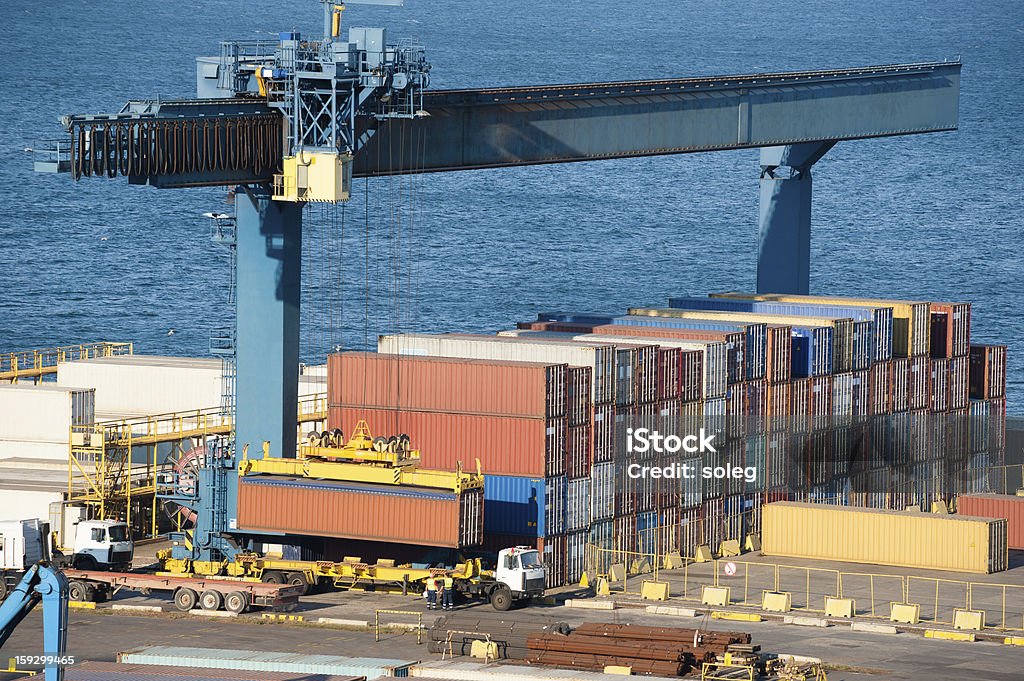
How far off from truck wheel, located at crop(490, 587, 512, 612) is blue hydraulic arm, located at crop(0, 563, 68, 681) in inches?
691

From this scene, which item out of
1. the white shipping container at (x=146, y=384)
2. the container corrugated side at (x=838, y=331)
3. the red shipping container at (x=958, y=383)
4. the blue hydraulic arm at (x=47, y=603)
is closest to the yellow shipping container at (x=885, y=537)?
the container corrugated side at (x=838, y=331)

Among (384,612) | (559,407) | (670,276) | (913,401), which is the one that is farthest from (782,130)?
(670,276)

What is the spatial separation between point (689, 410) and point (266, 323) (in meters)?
13.8

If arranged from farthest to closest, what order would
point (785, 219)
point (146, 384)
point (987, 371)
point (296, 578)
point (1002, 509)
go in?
point (785, 219), point (146, 384), point (987, 371), point (1002, 509), point (296, 578)

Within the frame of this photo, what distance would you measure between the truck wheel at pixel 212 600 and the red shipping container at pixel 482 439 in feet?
25.2

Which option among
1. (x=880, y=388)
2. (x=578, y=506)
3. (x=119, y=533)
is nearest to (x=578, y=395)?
(x=578, y=506)

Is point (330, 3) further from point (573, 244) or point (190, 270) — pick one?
point (573, 244)

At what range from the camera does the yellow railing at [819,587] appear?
62.2m

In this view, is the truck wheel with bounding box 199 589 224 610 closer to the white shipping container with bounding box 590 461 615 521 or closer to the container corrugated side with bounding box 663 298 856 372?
the white shipping container with bounding box 590 461 615 521

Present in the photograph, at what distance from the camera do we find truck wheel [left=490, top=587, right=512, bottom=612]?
60.4 meters

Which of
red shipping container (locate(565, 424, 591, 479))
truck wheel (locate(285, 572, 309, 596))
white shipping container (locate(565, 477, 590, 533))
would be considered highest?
red shipping container (locate(565, 424, 591, 479))

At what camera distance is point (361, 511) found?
203 feet

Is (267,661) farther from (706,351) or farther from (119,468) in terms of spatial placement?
(706,351)

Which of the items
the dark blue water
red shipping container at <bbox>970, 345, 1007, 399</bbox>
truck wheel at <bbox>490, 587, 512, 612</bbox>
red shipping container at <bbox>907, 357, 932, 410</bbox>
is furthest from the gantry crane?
the dark blue water
